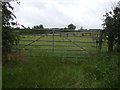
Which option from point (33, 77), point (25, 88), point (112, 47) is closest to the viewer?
point (25, 88)

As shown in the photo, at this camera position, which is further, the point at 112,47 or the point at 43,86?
the point at 112,47

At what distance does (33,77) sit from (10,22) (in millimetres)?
2408

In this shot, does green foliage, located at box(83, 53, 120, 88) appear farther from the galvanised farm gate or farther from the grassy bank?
the galvanised farm gate

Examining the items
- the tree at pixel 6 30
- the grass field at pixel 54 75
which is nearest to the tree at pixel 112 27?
the grass field at pixel 54 75

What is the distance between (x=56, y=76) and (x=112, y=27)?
13.8ft

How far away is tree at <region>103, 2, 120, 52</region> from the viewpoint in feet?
20.1

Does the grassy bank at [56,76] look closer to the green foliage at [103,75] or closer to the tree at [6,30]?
the green foliage at [103,75]

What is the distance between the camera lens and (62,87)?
11.6 feet

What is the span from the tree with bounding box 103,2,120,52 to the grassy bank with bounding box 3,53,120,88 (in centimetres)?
178

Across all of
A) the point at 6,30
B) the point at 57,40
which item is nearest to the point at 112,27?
the point at 57,40

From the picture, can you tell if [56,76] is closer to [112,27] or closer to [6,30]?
[6,30]

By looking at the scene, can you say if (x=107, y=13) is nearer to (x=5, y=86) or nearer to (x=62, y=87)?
(x=62, y=87)

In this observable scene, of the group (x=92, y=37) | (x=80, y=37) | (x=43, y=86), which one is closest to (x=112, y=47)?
(x=92, y=37)

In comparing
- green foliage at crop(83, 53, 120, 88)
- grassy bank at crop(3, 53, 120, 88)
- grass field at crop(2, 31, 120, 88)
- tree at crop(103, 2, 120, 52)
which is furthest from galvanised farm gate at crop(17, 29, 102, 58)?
green foliage at crop(83, 53, 120, 88)
